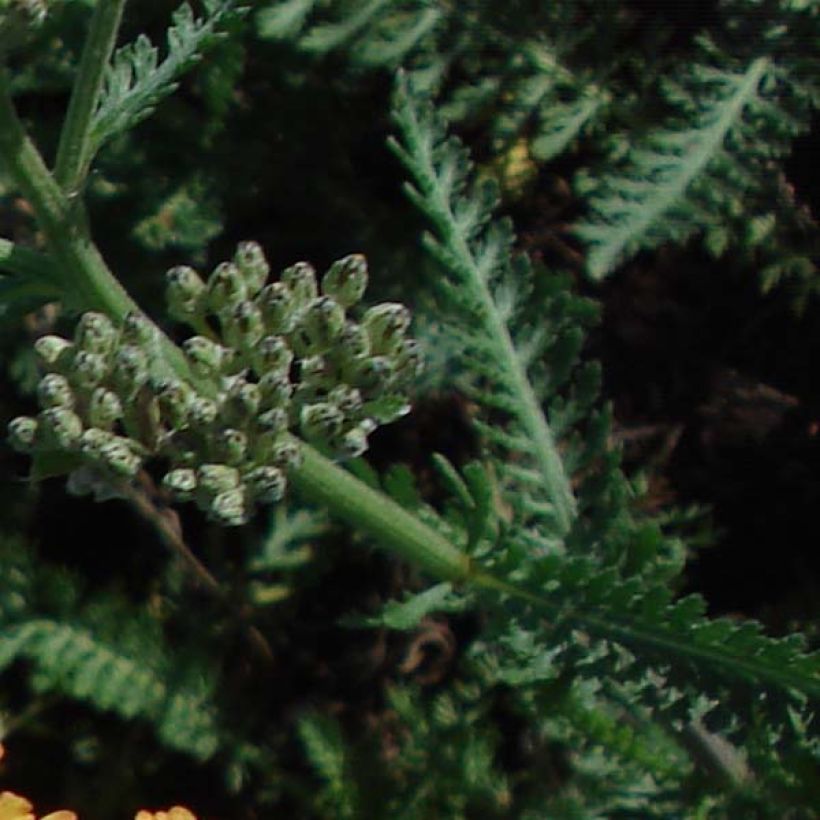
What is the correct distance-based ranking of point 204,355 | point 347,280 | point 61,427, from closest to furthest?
point 61,427, point 204,355, point 347,280

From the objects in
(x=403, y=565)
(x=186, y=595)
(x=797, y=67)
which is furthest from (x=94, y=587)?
(x=797, y=67)

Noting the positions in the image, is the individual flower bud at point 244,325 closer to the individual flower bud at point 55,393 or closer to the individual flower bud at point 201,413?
the individual flower bud at point 201,413

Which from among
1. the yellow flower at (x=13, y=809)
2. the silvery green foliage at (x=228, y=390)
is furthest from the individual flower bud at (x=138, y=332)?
the yellow flower at (x=13, y=809)

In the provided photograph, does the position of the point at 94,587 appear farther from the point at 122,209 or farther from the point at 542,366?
the point at 542,366

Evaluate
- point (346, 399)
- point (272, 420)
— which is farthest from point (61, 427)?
point (346, 399)

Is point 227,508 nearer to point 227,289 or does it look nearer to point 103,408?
point 103,408

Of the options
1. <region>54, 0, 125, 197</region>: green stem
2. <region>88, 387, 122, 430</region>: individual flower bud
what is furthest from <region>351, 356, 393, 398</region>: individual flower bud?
<region>54, 0, 125, 197</region>: green stem
